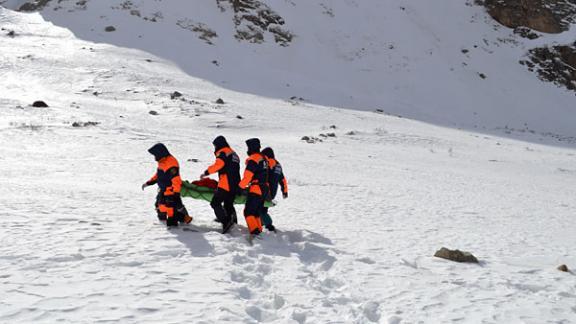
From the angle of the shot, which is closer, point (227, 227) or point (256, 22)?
point (227, 227)

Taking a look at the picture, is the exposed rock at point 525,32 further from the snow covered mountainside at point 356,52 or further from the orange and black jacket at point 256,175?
the orange and black jacket at point 256,175

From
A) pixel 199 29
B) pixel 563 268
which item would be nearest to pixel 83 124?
pixel 563 268

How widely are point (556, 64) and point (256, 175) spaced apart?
154ft

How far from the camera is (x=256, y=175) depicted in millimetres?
8320

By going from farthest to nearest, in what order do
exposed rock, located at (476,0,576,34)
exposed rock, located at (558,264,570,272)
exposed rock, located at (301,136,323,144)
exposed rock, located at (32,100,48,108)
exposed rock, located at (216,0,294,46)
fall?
exposed rock, located at (476,0,576,34) → exposed rock, located at (216,0,294,46) → exposed rock, located at (32,100,48,108) → exposed rock, located at (301,136,323,144) → exposed rock, located at (558,264,570,272)

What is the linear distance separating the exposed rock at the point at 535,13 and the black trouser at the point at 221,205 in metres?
50.7

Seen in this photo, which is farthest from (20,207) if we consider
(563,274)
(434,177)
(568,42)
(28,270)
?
(568,42)

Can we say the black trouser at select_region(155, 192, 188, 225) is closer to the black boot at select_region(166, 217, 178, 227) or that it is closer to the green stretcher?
the black boot at select_region(166, 217, 178, 227)

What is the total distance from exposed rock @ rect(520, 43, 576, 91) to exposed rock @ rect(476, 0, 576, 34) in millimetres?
3510

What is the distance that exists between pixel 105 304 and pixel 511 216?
954 centimetres

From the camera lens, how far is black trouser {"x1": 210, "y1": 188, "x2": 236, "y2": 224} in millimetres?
8297

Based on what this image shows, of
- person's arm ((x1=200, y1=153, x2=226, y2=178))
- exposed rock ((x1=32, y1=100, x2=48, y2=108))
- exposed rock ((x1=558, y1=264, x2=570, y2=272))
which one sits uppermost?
exposed rock ((x1=32, y1=100, x2=48, y2=108))

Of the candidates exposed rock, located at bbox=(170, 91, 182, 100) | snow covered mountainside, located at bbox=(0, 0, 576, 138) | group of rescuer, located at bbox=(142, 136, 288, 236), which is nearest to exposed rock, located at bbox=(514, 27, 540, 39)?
snow covered mountainside, located at bbox=(0, 0, 576, 138)

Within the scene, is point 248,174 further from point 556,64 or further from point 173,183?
point 556,64
